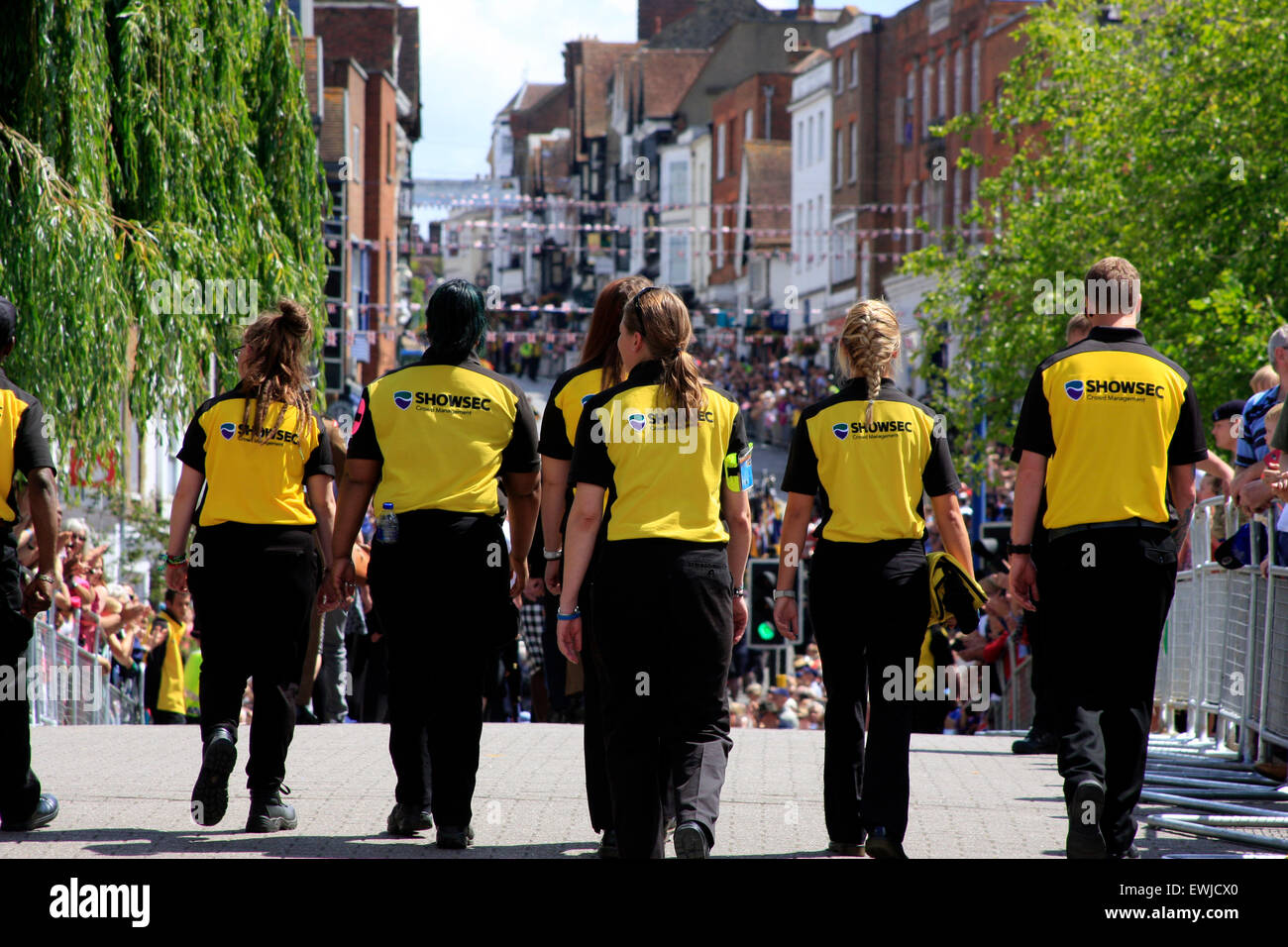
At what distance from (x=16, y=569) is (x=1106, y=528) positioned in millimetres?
3858

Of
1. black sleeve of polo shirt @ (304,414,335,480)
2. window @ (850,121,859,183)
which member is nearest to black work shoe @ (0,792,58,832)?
black sleeve of polo shirt @ (304,414,335,480)

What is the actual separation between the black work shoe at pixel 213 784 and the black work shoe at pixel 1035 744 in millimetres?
5874

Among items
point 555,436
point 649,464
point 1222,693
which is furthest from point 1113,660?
point 1222,693

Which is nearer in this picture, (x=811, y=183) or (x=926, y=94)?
(x=926, y=94)

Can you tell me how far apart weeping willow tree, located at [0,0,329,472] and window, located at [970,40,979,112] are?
42474 millimetres

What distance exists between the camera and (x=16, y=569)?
281 inches

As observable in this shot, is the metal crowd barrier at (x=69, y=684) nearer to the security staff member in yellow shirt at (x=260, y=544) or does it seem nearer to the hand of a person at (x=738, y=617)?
the security staff member in yellow shirt at (x=260, y=544)

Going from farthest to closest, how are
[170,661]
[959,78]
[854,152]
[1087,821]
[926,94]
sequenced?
1. [854,152]
2. [926,94]
3. [959,78]
4. [170,661]
5. [1087,821]

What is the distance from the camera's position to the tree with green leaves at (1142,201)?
920 inches

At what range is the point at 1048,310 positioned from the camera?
90.8 feet

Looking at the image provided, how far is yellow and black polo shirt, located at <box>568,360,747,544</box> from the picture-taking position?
20.1 ft

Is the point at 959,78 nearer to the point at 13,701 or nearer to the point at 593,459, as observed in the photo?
the point at 13,701
